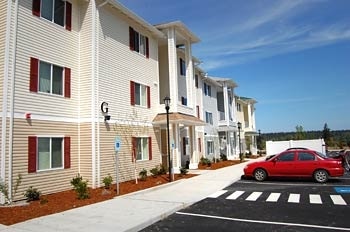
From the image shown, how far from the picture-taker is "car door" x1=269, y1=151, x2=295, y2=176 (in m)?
17.5

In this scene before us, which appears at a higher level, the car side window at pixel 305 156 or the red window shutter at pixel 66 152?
the red window shutter at pixel 66 152

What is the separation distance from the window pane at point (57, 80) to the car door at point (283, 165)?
11720mm

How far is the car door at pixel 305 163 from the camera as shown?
671 inches

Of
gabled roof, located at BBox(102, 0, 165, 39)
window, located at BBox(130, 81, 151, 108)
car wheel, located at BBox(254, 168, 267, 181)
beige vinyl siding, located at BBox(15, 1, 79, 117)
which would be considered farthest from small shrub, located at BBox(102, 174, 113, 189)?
gabled roof, located at BBox(102, 0, 165, 39)

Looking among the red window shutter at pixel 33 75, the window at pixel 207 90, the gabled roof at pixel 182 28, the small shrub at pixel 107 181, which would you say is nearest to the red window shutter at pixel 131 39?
the gabled roof at pixel 182 28

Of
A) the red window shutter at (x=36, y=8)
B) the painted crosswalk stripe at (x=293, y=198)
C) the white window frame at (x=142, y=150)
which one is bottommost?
the painted crosswalk stripe at (x=293, y=198)

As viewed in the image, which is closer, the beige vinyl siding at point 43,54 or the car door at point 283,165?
the beige vinyl siding at point 43,54

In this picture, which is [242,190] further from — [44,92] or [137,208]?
[44,92]

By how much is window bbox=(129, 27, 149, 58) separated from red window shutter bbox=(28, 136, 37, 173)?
892cm

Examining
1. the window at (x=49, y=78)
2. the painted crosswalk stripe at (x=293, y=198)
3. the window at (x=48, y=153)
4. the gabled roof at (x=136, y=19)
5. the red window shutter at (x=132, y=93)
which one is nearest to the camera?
the painted crosswalk stripe at (x=293, y=198)

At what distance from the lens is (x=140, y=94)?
2039 centimetres

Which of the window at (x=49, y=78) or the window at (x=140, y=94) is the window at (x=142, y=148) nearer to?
the window at (x=140, y=94)

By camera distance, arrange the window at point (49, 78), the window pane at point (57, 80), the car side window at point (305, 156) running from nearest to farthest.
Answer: the window at point (49, 78) < the window pane at point (57, 80) < the car side window at point (305, 156)

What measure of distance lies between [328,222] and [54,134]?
1092 centimetres
